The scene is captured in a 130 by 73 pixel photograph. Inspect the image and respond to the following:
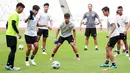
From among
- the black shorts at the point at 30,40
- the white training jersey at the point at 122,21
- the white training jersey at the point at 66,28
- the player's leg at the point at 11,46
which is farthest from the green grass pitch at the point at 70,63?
the white training jersey at the point at 122,21

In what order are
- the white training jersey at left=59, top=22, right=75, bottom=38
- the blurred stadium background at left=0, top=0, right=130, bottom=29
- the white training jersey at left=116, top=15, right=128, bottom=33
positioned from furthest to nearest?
the blurred stadium background at left=0, top=0, right=130, bottom=29 → the white training jersey at left=116, top=15, right=128, bottom=33 → the white training jersey at left=59, top=22, right=75, bottom=38

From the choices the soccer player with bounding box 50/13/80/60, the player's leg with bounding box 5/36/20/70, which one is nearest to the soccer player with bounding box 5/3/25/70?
the player's leg with bounding box 5/36/20/70

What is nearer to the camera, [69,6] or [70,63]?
[70,63]

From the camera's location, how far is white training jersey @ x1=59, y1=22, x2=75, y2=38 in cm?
1290

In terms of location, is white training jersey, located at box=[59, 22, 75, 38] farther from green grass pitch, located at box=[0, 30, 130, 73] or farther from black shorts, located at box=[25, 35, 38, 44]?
black shorts, located at box=[25, 35, 38, 44]

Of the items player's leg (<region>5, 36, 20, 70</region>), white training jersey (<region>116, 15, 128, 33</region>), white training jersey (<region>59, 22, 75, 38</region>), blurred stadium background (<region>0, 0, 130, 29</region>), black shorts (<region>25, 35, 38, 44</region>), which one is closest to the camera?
player's leg (<region>5, 36, 20, 70</region>)

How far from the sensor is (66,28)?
12.9 metres

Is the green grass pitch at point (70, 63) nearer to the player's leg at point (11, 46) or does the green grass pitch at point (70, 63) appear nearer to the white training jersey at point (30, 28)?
the player's leg at point (11, 46)

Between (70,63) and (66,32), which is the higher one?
(66,32)

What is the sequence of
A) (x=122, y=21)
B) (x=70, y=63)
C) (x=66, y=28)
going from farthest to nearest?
1. (x=122, y=21)
2. (x=66, y=28)
3. (x=70, y=63)

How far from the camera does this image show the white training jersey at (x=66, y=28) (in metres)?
12.9

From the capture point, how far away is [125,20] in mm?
13742

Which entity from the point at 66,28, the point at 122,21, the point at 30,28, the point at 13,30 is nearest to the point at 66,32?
the point at 66,28

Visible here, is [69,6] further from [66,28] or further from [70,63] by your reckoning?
[70,63]
